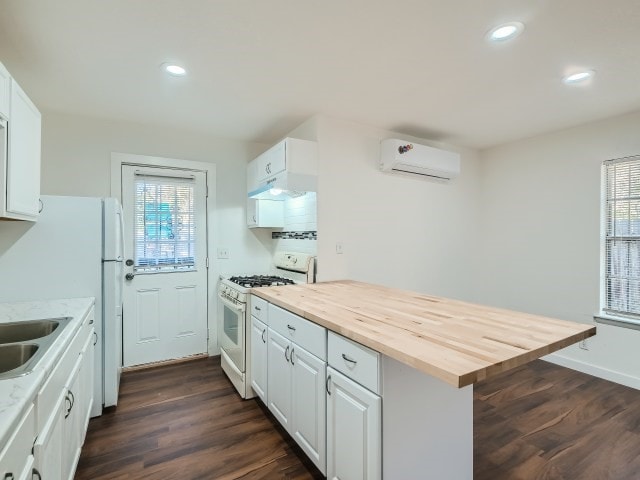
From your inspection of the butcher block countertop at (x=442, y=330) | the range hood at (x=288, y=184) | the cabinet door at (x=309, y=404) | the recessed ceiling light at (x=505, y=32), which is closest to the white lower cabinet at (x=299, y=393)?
the cabinet door at (x=309, y=404)

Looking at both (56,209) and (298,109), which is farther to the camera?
(298,109)

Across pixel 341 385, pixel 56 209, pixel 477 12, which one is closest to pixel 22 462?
pixel 341 385

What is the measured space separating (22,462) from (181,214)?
275 cm

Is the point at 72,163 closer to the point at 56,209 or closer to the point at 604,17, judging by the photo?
the point at 56,209

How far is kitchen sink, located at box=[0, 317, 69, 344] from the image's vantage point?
5.65ft

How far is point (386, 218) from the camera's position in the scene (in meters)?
3.44

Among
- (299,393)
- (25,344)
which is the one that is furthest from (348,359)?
(25,344)

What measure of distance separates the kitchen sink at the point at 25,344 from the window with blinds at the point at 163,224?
154 cm

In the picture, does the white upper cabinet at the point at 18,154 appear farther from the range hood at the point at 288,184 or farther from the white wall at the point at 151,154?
the range hood at the point at 288,184

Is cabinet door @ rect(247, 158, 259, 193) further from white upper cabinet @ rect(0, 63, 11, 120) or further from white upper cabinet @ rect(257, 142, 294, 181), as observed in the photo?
white upper cabinet @ rect(0, 63, 11, 120)

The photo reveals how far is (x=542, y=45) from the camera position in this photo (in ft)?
6.32

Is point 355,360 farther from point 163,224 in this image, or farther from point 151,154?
point 151,154

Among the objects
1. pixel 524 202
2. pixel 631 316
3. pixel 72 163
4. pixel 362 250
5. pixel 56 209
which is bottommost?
pixel 631 316

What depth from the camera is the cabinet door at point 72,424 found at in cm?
146
